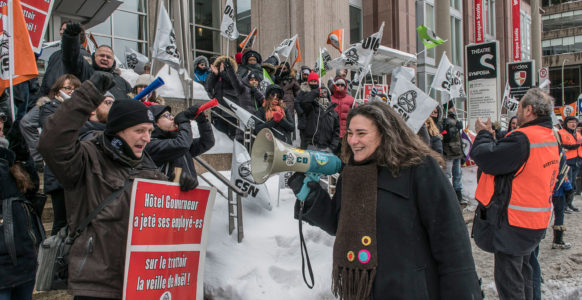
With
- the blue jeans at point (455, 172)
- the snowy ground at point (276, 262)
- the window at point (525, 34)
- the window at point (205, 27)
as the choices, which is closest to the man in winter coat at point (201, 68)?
the snowy ground at point (276, 262)

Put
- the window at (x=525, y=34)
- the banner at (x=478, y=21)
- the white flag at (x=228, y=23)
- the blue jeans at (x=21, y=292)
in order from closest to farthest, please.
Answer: the blue jeans at (x=21, y=292)
the white flag at (x=228, y=23)
the banner at (x=478, y=21)
the window at (x=525, y=34)

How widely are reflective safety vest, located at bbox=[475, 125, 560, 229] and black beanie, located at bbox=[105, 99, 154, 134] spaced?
302 cm

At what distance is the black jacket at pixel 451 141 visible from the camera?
9.51 m

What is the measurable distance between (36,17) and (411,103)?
4911mm

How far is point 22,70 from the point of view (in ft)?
12.4

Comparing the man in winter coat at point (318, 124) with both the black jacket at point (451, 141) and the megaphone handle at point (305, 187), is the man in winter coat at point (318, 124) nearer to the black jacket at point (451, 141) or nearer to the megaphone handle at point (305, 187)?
the black jacket at point (451, 141)

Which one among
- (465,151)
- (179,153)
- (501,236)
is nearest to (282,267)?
(179,153)

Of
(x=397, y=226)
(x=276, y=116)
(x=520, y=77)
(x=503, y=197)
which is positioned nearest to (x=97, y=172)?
(x=397, y=226)

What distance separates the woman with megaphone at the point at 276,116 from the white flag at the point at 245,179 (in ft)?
4.81

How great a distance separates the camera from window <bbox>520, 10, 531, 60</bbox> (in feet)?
118

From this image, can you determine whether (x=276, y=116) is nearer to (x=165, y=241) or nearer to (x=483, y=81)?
(x=165, y=241)

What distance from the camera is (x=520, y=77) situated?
13.0 metres

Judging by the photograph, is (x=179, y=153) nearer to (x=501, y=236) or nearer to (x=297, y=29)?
A: (x=501, y=236)

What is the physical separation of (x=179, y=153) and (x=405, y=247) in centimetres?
225
